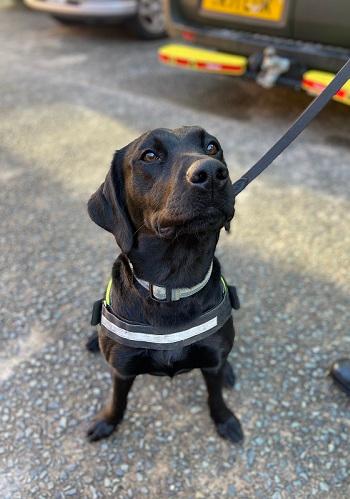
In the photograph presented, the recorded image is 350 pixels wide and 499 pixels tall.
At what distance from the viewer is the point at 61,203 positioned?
3916 mm

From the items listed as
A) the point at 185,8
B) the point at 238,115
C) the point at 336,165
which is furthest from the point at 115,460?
the point at 185,8

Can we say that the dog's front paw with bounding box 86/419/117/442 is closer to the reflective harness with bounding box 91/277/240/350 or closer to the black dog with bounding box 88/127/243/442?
the black dog with bounding box 88/127/243/442

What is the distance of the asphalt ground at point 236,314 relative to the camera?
7.29 ft

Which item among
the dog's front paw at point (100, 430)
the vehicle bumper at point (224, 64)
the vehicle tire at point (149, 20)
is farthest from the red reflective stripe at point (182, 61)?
the dog's front paw at point (100, 430)

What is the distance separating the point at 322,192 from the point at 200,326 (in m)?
2.36

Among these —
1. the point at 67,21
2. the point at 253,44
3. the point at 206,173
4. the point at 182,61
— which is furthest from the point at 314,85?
the point at 67,21

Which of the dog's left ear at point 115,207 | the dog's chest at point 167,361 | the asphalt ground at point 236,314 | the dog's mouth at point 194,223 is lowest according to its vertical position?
the asphalt ground at point 236,314

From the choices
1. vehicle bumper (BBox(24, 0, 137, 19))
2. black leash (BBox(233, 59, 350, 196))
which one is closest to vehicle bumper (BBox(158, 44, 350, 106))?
vehicle bumper (BBox(24, 0, 137, 19))

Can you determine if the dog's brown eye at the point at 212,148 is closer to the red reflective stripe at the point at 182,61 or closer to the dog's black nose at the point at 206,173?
the dog's black nose at the point at 206,173

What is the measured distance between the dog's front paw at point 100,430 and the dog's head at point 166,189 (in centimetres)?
95

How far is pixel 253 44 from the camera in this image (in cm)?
443

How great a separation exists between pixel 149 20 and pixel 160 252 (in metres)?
5.83

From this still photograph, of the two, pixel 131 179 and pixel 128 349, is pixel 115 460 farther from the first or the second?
pixel 131 179

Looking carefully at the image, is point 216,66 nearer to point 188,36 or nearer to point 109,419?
point 188,36
